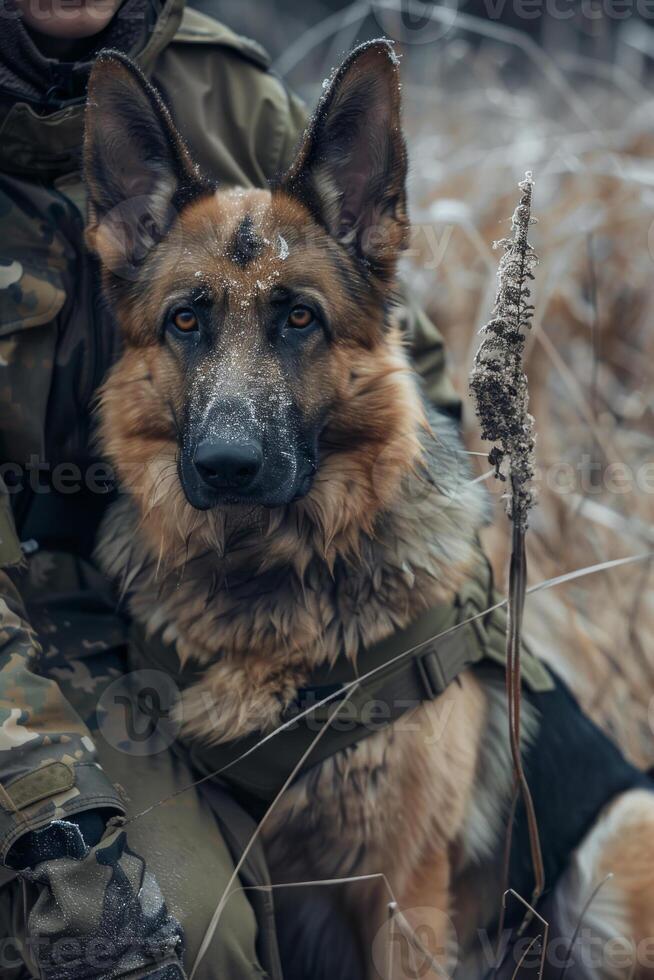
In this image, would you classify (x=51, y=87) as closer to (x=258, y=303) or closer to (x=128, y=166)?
(x=128, y=166)

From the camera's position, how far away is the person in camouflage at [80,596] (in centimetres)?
162

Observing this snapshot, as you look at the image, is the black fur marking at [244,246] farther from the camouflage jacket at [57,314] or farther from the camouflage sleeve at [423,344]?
the camouflage sleeve at [423,344]

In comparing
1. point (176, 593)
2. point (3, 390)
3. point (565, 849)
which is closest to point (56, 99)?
point (3, 390)

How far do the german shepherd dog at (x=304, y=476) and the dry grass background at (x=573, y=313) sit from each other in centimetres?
80

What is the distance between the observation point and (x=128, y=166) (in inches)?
76.2

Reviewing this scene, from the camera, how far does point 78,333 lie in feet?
7.12

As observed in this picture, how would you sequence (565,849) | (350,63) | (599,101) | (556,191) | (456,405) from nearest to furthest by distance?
(350,63)
(565,849)
(456,405)
(556,191)
(599,101)

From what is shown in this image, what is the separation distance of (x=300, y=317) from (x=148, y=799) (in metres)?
1.06

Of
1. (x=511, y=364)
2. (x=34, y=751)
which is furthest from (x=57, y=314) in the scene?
(x=511, y=364)

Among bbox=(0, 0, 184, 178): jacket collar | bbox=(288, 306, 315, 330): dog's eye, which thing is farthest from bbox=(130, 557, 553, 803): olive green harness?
bbox=(0, 0, 184, 178): jacket collar

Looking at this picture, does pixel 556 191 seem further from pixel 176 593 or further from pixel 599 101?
pixel 176 593

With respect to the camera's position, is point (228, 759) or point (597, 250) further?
point (597, 250)

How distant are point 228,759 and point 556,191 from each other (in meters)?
3.14

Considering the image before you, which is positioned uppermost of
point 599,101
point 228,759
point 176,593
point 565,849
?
point 599,101
